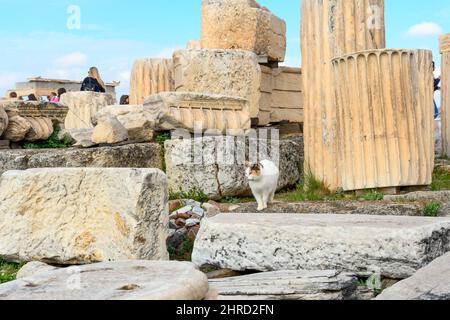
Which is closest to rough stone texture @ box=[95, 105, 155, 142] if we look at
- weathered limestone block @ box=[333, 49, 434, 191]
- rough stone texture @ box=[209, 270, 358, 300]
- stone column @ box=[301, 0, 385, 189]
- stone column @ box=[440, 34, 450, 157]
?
stone column @ box=[301, 0, 385, 189]

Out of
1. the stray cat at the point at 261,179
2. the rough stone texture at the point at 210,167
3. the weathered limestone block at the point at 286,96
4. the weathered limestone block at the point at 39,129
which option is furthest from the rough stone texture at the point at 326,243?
the weathered limestone block at the point at 286,96

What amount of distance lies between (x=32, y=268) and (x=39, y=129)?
3.81 m

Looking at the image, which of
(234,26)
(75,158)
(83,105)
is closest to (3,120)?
(75,158)

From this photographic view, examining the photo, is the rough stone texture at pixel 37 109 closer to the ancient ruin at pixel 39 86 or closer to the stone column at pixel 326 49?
the stone column at pixel 326 49

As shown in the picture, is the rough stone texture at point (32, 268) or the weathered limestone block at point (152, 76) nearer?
the rough stone texture at point (32, 268)

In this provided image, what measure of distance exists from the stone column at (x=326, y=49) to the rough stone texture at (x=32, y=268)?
11.8 feet

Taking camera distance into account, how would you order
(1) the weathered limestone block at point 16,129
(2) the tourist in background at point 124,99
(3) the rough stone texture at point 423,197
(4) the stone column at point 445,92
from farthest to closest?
(2) the tourist in background at point 124,99 < (4) the stone column at point 445,92 < (1) the weathered limestone block at point 16,129 < (3) the rough stone texture at point 423,197

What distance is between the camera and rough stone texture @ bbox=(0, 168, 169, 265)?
6.00 meters

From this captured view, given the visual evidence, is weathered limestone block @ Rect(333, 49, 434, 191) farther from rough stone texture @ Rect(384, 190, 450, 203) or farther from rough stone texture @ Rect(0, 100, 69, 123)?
rough stone texture @ Rect(0, 100, 69, 123)

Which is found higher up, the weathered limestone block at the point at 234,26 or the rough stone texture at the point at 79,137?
the weathered limestone block at the point at 234,26

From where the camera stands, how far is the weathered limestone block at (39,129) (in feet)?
31.1

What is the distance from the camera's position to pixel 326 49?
28.2 ft
